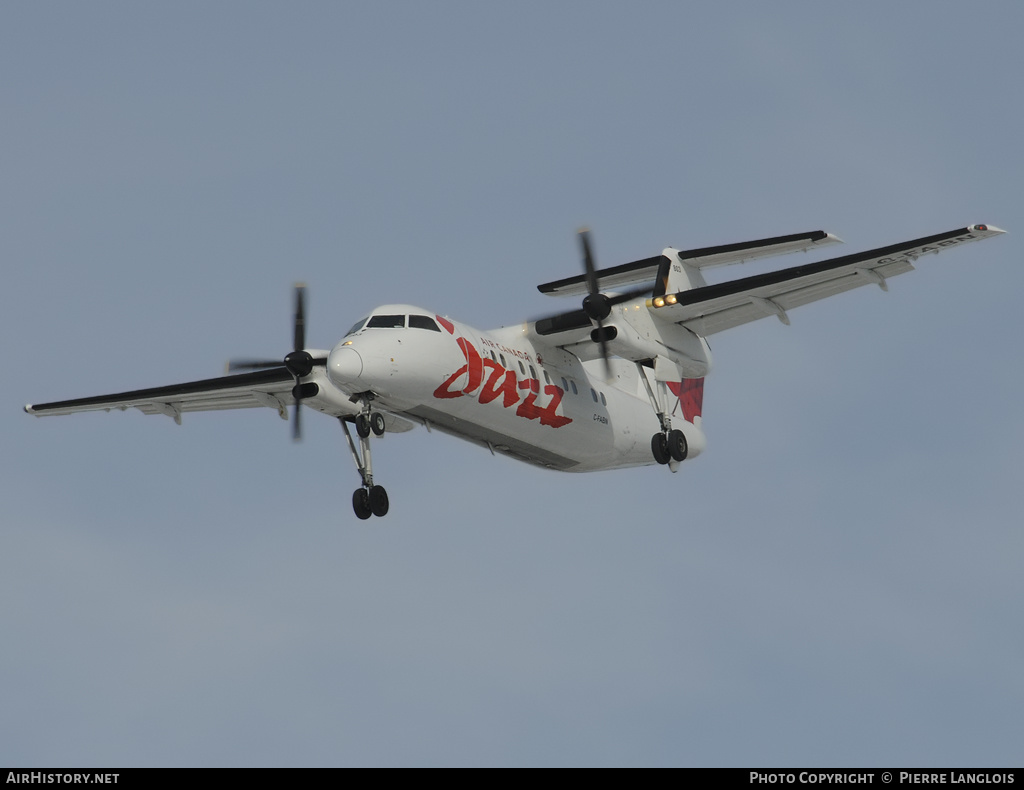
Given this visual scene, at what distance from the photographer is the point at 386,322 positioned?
2378 centimetres

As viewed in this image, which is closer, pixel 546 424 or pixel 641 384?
pixel 546 424

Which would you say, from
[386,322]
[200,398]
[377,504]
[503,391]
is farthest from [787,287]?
[200,398]

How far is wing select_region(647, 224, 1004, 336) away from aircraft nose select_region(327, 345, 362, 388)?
6.83 meters

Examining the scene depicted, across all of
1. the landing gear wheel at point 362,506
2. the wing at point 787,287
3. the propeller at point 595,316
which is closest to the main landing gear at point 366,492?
the landing gear wheel at point 362,506

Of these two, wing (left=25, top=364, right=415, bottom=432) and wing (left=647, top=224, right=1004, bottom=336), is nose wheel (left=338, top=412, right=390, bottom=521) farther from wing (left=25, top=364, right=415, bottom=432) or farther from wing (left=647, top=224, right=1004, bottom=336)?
wing (left=647, top=224, right=1004, bottom=336)

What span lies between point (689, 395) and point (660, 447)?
4640 millimetres

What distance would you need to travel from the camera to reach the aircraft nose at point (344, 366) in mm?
22672

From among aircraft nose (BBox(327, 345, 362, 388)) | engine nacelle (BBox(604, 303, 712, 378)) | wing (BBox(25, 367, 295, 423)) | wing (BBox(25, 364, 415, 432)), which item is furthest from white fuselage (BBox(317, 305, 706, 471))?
wing (BBox(25, 367, 295, 423))

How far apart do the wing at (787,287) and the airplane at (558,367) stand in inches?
1.1

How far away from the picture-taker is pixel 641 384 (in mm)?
29953
